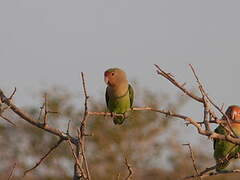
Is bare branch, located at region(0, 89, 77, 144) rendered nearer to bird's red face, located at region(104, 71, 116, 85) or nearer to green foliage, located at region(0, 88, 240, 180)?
bird's red face, located at region(104, 71, 116, 85)

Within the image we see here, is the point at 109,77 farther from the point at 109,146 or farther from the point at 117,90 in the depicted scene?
the point at 109,146

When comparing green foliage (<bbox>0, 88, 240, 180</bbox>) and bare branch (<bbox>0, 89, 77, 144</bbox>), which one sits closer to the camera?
bare branch (<bbox>0, 89, 77, 144</bbox>)

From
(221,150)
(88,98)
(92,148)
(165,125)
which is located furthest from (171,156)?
(88,98)

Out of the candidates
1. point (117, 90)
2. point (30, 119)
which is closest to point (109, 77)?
point (117, 90)

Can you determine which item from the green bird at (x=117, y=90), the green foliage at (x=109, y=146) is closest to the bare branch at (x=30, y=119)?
the green bird at (x=117, y=90)

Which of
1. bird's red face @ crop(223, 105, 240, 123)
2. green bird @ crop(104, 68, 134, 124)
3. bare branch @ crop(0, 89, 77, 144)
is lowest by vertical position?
bare branch @ crop(0, 89, 77, 144)

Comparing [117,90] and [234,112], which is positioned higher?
[117,90]

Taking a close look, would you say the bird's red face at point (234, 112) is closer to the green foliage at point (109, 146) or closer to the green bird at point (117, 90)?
the green bird at point (117, 90)

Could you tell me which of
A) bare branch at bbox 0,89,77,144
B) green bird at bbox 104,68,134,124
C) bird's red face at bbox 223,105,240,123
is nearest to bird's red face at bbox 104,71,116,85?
green bird at bbox 104,68,134,124

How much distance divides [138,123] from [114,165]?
261 centimetres

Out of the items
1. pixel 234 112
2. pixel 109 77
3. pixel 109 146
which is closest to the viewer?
pixel 234 112

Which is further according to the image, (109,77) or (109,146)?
(109,146)

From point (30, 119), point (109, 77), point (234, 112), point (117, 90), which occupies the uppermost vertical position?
point (109, 77)

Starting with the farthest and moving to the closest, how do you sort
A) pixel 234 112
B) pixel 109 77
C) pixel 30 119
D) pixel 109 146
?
pixel 109 146 < pixel 109 77 < pixel 234 112 < pixel 30 119
